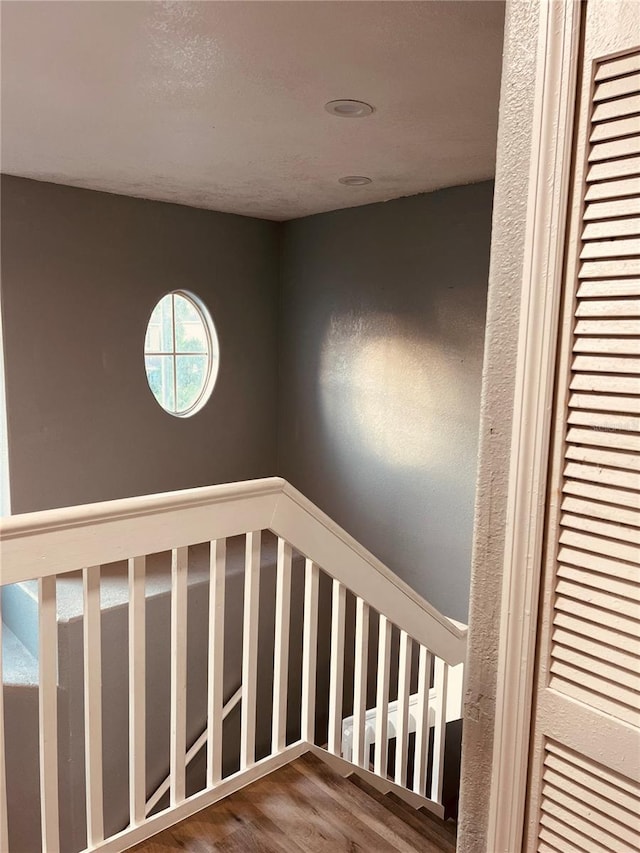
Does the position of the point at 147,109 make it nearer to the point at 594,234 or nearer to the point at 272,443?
the point at 594,234

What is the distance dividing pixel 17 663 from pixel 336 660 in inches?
85.3

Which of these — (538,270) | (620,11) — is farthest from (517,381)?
(620,11)

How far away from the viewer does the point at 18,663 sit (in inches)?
133

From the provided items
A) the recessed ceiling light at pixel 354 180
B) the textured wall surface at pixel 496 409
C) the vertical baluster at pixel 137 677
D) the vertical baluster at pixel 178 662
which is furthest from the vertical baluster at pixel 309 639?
the recessed ceiling light at pixel 354 180

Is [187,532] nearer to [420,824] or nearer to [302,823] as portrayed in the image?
[302,823]

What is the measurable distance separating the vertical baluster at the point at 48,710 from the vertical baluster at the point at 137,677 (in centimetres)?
17

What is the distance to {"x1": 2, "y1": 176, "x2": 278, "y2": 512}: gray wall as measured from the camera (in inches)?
143

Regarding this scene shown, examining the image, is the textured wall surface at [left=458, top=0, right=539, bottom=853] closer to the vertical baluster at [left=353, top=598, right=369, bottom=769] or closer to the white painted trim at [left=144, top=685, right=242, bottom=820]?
the vertical baluster at [left=353, top=598, right=369, bottom=769]

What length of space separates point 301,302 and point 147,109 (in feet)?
7.70

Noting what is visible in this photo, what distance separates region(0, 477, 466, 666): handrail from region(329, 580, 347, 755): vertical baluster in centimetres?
6

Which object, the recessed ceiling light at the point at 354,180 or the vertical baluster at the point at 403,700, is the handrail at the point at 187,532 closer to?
the vertical baluster at the point at 403,700

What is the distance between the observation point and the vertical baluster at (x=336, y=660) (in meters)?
1.94

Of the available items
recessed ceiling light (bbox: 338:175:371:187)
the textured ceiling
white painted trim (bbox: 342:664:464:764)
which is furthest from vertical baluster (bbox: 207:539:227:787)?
recessed ceiling light (bbox: 338:175:371:187)

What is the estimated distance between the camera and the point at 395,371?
4035 mm
